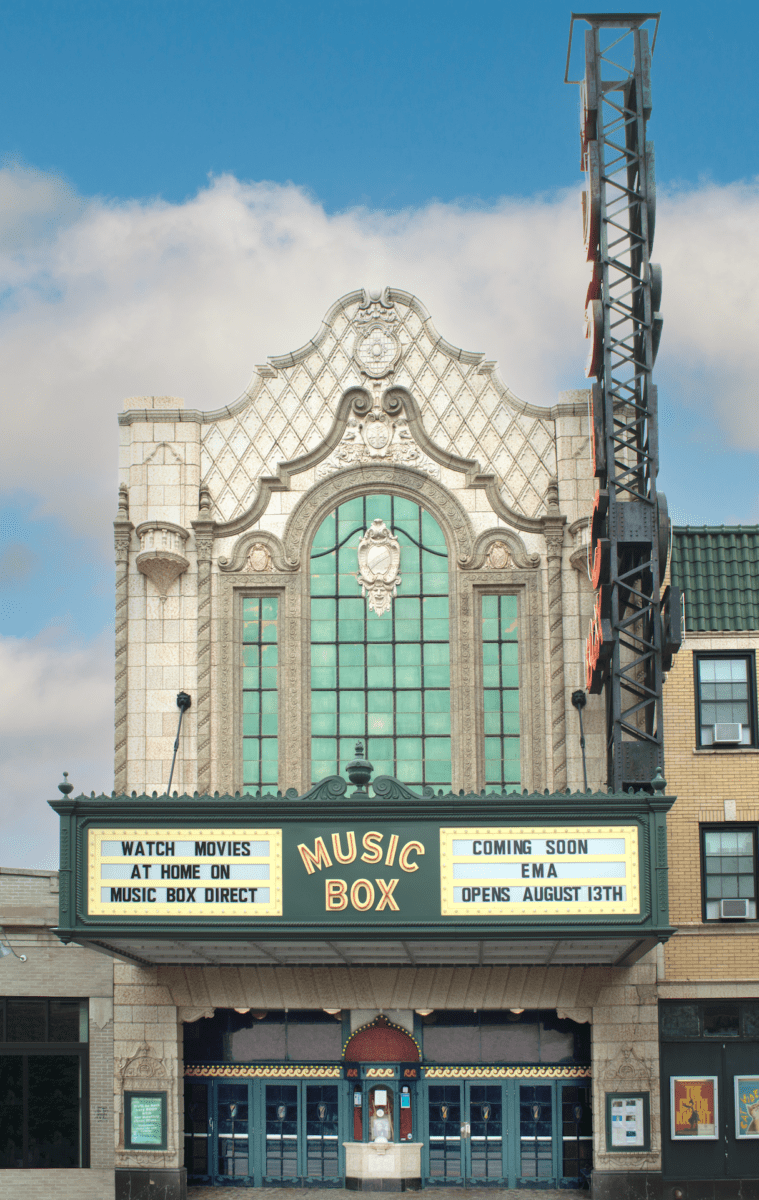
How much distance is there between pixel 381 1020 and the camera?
26.7 metres

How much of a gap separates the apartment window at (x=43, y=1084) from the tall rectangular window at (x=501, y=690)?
33.2 ft

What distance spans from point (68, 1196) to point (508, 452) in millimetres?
16780

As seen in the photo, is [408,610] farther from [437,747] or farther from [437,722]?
[437,747]

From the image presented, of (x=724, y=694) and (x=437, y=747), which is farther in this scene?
(x=437, y=747)

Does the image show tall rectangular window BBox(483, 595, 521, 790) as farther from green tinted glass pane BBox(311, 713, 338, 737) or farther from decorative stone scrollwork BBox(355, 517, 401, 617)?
green tinted glass pane BBox(311, 713, 338, 737)

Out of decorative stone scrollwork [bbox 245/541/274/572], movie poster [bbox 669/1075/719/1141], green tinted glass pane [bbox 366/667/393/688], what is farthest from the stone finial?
movie poster [bbox 669/1075/719/1141]

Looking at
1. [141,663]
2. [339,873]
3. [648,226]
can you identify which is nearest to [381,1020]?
[339,873]

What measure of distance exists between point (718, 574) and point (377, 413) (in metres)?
7.64

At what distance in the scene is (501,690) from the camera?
90.8ft


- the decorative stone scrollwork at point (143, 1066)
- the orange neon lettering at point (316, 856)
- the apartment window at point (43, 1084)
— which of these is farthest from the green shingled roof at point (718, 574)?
the apartment window at point (43, 1084)

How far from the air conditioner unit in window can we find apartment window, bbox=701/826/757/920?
178 centimetres

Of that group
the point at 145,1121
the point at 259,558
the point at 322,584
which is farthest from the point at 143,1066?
the point at 259,558

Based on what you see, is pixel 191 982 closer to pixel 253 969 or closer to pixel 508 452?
pixel 253 969

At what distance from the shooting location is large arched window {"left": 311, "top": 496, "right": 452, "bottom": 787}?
1086 inches
